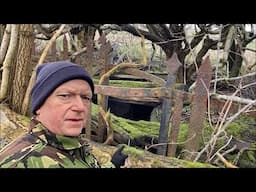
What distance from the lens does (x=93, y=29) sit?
488 cm

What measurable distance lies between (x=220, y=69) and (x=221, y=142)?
1184 millimetres

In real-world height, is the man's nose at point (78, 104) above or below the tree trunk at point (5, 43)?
below

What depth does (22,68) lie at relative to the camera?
377 cm

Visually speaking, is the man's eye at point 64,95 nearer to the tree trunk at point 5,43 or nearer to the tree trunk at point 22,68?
the tree trunk at point 22,68

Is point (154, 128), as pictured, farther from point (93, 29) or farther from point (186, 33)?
point (93, 29)

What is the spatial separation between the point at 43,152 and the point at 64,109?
17 centimetres

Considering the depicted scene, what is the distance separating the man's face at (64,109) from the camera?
1.31m

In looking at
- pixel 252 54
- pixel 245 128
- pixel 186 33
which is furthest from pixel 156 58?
pixel 245 128

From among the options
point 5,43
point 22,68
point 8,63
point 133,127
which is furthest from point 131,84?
point 5,43

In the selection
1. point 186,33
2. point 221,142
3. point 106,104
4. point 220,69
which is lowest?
point 221,142

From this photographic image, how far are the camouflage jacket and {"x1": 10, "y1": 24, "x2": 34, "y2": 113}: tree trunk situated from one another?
8.34ft

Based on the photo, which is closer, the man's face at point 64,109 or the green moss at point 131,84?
the man's face at point 64,109

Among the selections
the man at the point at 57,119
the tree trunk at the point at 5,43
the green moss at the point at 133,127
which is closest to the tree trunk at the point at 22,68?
the tree trunk at the point at 5,43

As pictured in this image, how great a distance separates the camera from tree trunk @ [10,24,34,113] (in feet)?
12.3
